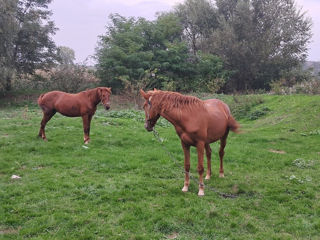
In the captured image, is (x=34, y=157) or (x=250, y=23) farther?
(x=250, y=23)

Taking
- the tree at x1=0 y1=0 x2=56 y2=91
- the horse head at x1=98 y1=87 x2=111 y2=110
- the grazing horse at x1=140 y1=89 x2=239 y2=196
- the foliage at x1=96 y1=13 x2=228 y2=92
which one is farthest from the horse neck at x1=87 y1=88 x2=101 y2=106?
the tree at x1=0 y1=0 x2=56 y2=91

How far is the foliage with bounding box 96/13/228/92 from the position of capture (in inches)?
924

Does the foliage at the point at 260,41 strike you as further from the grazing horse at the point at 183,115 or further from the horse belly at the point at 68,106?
the grazing horse at the point at 183,115

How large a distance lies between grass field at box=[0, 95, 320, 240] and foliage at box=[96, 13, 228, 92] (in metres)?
13.3

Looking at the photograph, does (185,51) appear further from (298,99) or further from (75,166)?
(75,166)

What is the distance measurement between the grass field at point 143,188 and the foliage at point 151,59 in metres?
13.3

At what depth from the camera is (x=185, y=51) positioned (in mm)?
27703

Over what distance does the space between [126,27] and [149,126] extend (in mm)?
22094

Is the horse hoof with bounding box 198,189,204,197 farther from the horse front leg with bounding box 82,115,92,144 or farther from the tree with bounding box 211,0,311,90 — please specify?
the tree with bounding box 211,0,311,90

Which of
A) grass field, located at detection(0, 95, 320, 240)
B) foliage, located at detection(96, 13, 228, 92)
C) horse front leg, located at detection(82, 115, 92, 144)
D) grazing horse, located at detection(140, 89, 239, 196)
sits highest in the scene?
A: foliage, located at detection(96, 13, 228, 92)

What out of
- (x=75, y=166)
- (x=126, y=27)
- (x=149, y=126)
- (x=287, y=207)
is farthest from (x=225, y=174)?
(x=126, y=27)

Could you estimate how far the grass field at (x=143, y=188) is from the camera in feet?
14.2

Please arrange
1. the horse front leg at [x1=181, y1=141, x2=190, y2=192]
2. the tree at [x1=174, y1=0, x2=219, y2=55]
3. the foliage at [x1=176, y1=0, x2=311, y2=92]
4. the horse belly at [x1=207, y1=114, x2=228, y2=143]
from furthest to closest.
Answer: the tree at [x1=174, y1=0, x2=219, y2=55] → the foliage at [x1=176, y1=0, x2=311, y2=92] → the horse belly at [x1=207, y1=114, x2=228, y2=143] → the horse front leg at [x1=181, y1=141, x2=190, y2=192]

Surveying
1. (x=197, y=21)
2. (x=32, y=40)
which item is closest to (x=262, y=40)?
(x=197, y=21)
